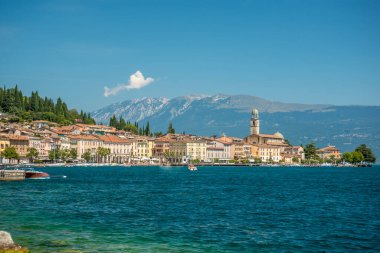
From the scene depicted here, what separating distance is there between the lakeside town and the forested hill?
4.87 m

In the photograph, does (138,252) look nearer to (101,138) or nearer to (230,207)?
(230,207)

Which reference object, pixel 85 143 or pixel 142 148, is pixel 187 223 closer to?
pixel 85 143

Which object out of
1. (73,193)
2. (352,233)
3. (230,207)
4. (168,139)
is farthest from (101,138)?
(352,233)

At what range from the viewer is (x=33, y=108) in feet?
560

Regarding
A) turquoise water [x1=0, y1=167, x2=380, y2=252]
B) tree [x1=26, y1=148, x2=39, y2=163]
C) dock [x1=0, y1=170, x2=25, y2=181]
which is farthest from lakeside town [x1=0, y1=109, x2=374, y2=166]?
turquoise water [x1=0, y1=167, x2=380, y2=252]

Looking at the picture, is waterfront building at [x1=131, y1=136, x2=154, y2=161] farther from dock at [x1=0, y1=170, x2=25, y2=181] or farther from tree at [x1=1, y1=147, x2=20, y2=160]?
dock at [x1=0, y1=170, x2=25, y2=181]

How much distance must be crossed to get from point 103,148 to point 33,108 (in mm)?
28569

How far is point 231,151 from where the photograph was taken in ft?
634

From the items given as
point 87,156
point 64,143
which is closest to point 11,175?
point 87,156

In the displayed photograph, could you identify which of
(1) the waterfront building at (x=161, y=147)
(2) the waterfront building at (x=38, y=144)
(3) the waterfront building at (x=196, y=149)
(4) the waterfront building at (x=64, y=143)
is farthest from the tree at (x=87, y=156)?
(3) the waterfront building at (x=196, y=149)

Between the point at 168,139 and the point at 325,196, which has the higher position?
the point at 168,139

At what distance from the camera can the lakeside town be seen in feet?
443

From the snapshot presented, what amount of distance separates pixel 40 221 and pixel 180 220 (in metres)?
7.35

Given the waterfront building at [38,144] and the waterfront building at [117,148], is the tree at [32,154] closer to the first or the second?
the waterfront building at [38,144]
